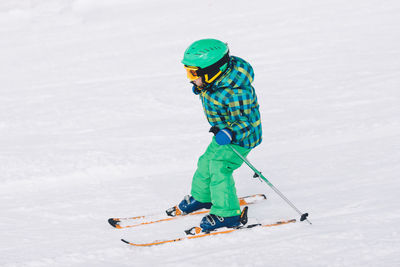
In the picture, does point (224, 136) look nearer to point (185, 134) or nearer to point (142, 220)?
point (142, 220)

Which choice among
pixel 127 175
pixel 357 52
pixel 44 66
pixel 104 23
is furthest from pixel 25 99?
pixel 357 52

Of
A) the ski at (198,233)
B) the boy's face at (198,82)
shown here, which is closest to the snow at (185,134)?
the ski at (198,233)

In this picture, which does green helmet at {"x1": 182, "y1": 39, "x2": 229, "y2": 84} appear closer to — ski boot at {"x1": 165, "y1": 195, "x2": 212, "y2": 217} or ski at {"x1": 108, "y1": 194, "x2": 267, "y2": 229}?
ski boot at {"x1": 165, "y1": 195, "x2": 212, "y2": 217}

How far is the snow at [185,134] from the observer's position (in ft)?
10.5

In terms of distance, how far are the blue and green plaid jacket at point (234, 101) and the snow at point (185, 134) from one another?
788mm

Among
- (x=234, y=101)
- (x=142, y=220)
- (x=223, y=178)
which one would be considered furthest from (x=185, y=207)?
(x=234, y=101)

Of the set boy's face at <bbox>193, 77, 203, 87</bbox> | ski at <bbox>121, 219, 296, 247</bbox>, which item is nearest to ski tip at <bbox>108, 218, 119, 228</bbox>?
ski at <bbox>121, 219, 296, 247</bbox>

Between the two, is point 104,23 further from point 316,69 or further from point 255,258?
point 255,258

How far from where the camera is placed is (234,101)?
305 centimetres

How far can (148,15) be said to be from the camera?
9.47m

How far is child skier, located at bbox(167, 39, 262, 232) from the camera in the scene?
10.0 feet

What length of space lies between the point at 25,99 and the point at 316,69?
3993 millimetres

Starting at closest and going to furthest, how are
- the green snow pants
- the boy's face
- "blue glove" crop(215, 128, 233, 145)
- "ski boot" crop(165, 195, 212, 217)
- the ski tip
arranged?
1. "blue glove" crop(215, 128, 233, 145)
2. the boy's face
3. the green snow pants
4. the ski tip
5. "ski boot" crop(165, 195, 212, 217)

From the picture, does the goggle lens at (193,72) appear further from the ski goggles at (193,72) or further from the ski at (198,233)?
the ski at (198,233)
